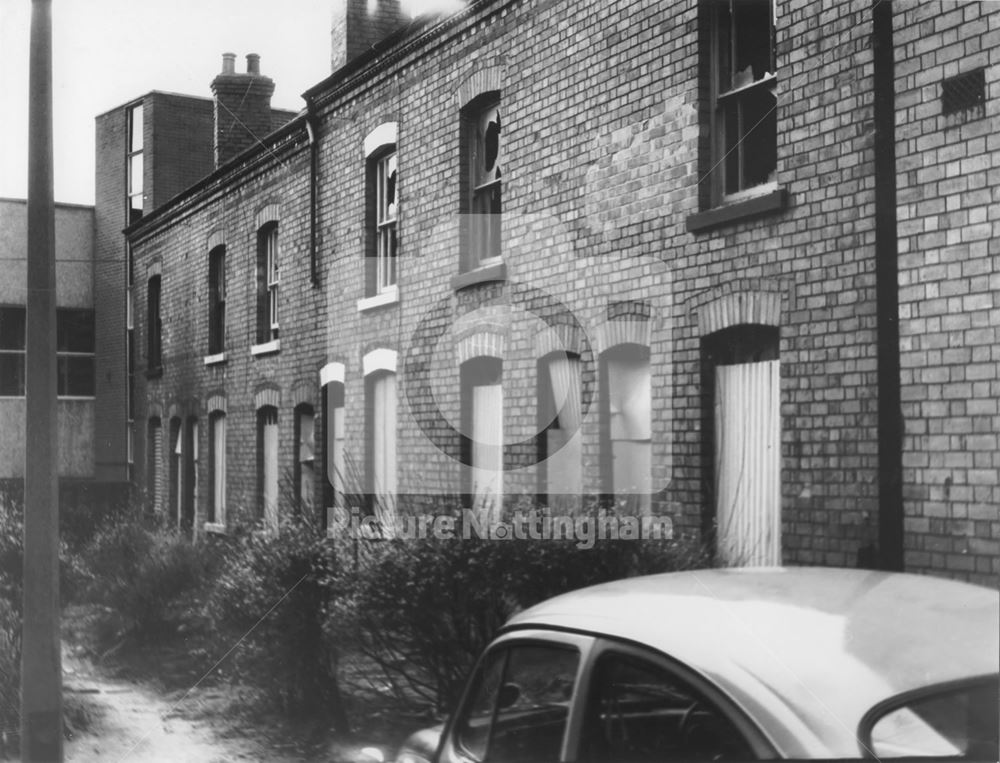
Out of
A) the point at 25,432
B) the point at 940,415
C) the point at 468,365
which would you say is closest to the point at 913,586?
the point at 940,415

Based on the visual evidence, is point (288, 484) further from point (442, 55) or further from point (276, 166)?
point (442, 55)

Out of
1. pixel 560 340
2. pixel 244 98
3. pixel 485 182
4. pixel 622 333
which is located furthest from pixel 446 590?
pixel 244 98

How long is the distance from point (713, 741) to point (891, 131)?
5.71 feet

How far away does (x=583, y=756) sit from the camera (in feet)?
8.64

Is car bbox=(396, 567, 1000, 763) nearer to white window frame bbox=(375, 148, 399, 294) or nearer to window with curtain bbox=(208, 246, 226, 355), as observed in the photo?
white window frame bbox=(375, 148, 399, 294)

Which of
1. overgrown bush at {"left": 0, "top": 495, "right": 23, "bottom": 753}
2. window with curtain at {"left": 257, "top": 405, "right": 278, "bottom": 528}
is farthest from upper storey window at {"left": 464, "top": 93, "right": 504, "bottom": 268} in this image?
overgrown bush at {"left": 0, "top": 495, "right": 23, "bottom": 753}

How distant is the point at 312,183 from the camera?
148 inches

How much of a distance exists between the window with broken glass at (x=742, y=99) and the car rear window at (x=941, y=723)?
4.80 ft

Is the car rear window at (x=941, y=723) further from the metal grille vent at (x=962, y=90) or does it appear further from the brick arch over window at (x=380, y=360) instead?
the brick arch over window at (x=380, y=360)

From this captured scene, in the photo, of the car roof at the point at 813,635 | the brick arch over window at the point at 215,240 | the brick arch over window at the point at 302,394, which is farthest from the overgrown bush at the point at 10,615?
the car roof at the point at 813,635

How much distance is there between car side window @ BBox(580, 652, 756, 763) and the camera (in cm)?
235

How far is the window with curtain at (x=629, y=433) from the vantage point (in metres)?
2.93

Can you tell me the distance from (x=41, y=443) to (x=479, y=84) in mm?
2132

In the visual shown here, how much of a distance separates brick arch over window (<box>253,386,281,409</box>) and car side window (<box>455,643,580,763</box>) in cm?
137
